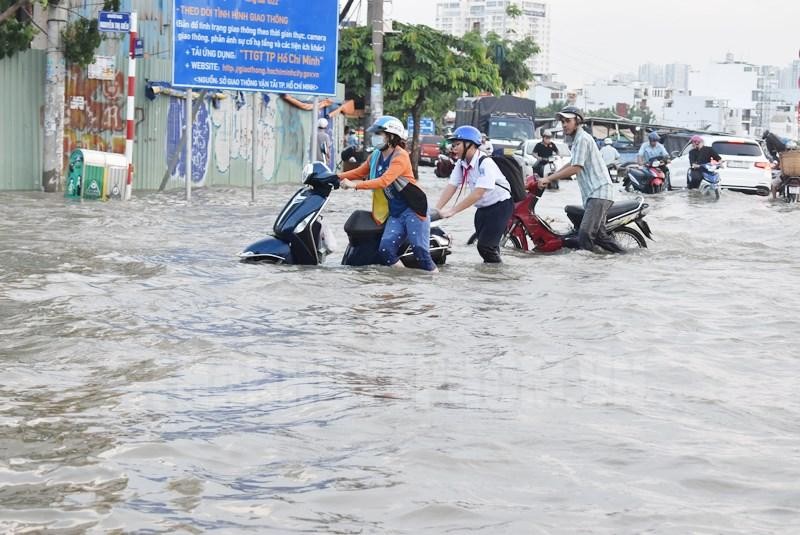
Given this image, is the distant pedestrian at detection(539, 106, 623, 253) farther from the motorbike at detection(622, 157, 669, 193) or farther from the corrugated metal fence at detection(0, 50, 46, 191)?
the motorbike at detection(622, 157, 669, 193)

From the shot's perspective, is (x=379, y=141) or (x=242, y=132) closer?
(x=379, y=141)

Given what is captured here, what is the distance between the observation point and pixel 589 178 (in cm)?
1291

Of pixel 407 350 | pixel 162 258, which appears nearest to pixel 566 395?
pixel 407 350

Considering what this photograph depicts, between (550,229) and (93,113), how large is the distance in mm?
10854

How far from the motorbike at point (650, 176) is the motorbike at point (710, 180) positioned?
1088mm

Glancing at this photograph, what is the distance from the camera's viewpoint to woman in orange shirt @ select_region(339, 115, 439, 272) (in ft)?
34.1

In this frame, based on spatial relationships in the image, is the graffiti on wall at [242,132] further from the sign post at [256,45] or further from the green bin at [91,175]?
the green bin at [91,175]

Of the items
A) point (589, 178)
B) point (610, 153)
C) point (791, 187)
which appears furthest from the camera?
point (610, 153)

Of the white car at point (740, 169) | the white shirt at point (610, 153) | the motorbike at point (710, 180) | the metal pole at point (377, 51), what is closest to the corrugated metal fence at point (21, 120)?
the metal pole at point (377, 51)

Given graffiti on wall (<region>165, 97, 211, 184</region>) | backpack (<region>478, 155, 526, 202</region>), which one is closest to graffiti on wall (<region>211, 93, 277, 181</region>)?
graffiti on wall (<region>165, 97, 211, 184</region>)

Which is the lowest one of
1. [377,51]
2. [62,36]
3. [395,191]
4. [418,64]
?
[395,191]

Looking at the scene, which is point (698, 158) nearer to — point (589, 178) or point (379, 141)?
point (589, 178)

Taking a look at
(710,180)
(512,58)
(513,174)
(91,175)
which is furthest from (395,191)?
(512,58)

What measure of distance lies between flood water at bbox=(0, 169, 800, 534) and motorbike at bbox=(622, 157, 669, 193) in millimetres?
15475
